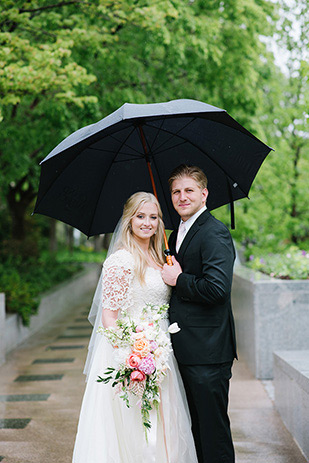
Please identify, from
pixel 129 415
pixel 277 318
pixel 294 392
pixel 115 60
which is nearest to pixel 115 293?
pixel 129 415

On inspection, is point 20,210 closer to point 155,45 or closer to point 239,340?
point 155,45

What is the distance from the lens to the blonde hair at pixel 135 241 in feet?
13.8

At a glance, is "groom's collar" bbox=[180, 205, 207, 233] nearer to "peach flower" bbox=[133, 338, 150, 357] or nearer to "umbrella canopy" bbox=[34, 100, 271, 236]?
"umbrella canopy" bbox=[34, 100, 271, 236]

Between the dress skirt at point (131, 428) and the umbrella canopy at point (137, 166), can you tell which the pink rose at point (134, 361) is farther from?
the umbrella canopy at point (137, 166)

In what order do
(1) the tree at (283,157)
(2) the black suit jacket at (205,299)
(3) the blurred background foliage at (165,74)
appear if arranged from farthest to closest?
(1) the tree at (283,157), (3) the blurred background foliage at (165,74), (2) the black suit jacket at (205,299)

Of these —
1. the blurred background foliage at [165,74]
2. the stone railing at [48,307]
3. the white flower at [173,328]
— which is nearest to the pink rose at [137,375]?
the white flower at [173,328]

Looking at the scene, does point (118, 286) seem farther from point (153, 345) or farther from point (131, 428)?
point (131, 428)

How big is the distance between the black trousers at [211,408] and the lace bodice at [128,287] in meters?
0.54

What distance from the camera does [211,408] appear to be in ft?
13.2

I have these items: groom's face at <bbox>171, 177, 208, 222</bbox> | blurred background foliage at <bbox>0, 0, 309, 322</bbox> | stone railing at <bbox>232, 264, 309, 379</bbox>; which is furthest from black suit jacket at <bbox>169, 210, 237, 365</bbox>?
blurred background foliage at <bbox>0, 0, 309, 322</bbox>

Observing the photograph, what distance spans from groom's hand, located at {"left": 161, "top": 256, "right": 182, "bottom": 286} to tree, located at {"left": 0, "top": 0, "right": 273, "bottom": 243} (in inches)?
178

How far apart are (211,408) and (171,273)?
97 cm

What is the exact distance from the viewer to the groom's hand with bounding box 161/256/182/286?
4.02 meters

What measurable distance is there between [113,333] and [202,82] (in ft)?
29.9
